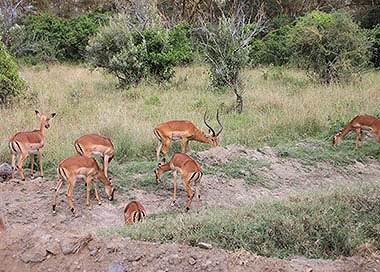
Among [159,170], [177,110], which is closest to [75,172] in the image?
[159,170]

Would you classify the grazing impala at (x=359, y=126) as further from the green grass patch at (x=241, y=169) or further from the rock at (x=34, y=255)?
the rock at (x=34, y=255)

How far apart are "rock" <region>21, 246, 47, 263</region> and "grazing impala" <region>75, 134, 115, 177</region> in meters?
2.94

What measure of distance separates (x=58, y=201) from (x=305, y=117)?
6.22 meters

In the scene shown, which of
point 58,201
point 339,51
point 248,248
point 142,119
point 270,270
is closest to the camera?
point 270,270

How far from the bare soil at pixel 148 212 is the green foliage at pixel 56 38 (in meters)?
15.5

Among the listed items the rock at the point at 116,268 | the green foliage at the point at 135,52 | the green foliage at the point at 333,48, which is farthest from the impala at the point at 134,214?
the green foliage at the point at 333,48

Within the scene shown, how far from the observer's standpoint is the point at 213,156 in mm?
8070

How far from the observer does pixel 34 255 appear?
4164mm

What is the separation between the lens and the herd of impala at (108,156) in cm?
617

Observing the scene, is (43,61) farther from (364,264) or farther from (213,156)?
(364,264)

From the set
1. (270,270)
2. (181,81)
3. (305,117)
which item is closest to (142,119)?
(305,117)

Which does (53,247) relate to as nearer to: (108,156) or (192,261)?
(192,261)

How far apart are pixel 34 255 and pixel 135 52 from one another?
11.4 meters

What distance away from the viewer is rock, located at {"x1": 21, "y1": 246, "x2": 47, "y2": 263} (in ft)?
Result: 13.6
